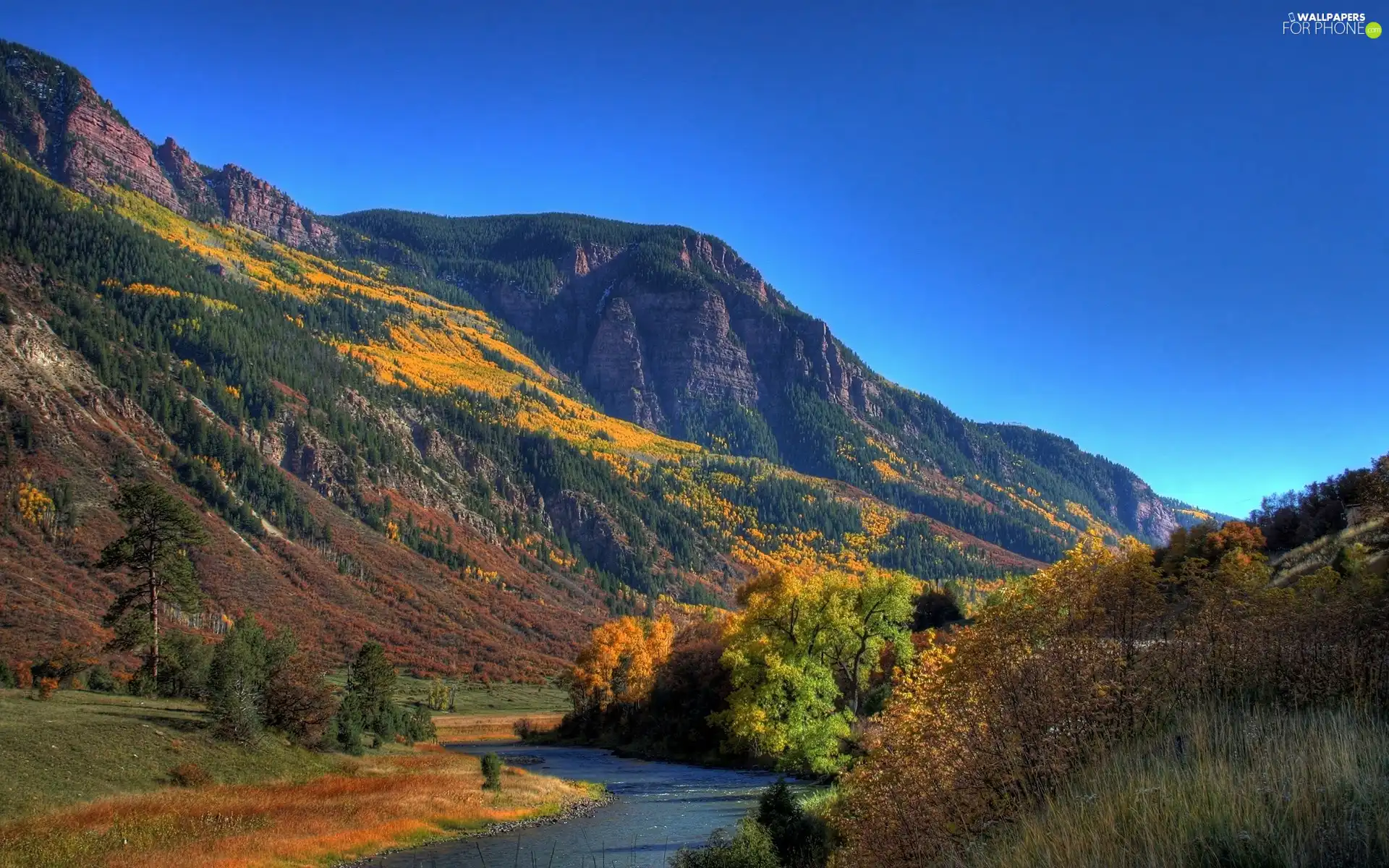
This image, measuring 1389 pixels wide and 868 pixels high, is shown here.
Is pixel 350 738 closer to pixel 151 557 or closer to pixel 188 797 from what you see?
pixel 151 557

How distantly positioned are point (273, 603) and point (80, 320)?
88.9 m

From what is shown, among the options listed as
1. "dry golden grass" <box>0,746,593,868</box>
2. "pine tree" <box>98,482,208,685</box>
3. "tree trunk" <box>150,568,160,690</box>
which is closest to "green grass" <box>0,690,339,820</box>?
"dry golden grass" <box>0,746,593,868</box>

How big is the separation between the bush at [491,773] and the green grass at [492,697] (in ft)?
221

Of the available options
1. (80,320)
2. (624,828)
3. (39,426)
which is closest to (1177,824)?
(624,828)

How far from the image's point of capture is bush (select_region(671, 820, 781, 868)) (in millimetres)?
21469

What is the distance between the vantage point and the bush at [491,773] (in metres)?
50.5

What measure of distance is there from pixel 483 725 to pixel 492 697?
2526cm

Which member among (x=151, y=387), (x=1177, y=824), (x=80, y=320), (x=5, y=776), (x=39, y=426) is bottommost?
(x=5, y=776)

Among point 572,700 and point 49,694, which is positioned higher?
point 49,694

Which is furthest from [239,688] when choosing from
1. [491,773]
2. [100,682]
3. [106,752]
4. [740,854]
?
[740,854]

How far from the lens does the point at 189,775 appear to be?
38125mm

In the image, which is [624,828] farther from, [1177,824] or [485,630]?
[485,630]

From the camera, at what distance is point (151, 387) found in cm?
16675

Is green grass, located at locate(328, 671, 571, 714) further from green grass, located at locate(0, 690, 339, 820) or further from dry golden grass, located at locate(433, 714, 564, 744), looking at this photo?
green grass, located at locate(0, 690, 339, 820)
